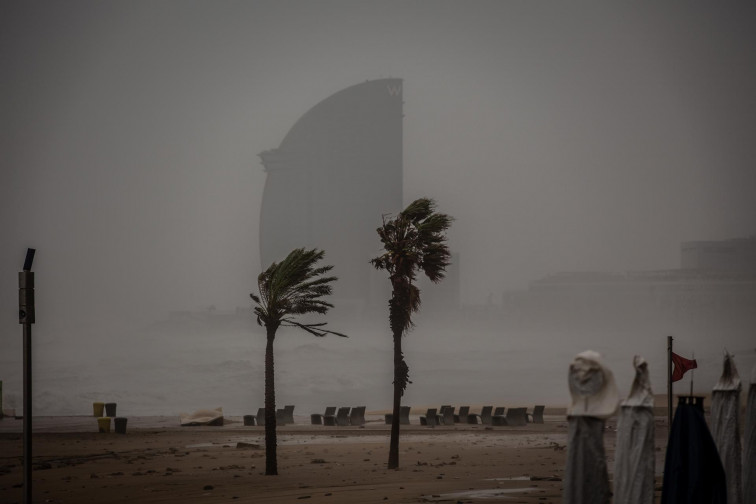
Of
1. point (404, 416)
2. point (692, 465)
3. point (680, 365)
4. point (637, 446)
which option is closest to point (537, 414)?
point (404, 416)

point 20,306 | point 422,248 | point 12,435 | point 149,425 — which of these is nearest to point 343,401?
point 149,425

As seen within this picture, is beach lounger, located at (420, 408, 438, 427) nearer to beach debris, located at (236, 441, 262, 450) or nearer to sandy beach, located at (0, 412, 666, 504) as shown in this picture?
sandy beach, located at (0, 412, 666, 504)

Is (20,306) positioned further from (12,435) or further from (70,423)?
(70,423)

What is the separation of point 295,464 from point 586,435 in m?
25.4

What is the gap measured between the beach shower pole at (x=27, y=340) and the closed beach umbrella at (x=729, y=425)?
1130 cm

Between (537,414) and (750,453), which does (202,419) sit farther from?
(750,453)

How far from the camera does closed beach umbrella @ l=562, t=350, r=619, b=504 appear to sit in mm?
12195

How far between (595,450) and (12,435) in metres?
42.8

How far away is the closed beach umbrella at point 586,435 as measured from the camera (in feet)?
40.0

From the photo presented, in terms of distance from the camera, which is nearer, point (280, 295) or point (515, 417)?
point (280, 295)

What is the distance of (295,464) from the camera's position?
36.6 meters

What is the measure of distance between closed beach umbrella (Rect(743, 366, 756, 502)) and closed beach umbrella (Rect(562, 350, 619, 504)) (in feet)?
19.3

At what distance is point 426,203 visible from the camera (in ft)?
117

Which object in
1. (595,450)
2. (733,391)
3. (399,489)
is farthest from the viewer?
(399,489)
